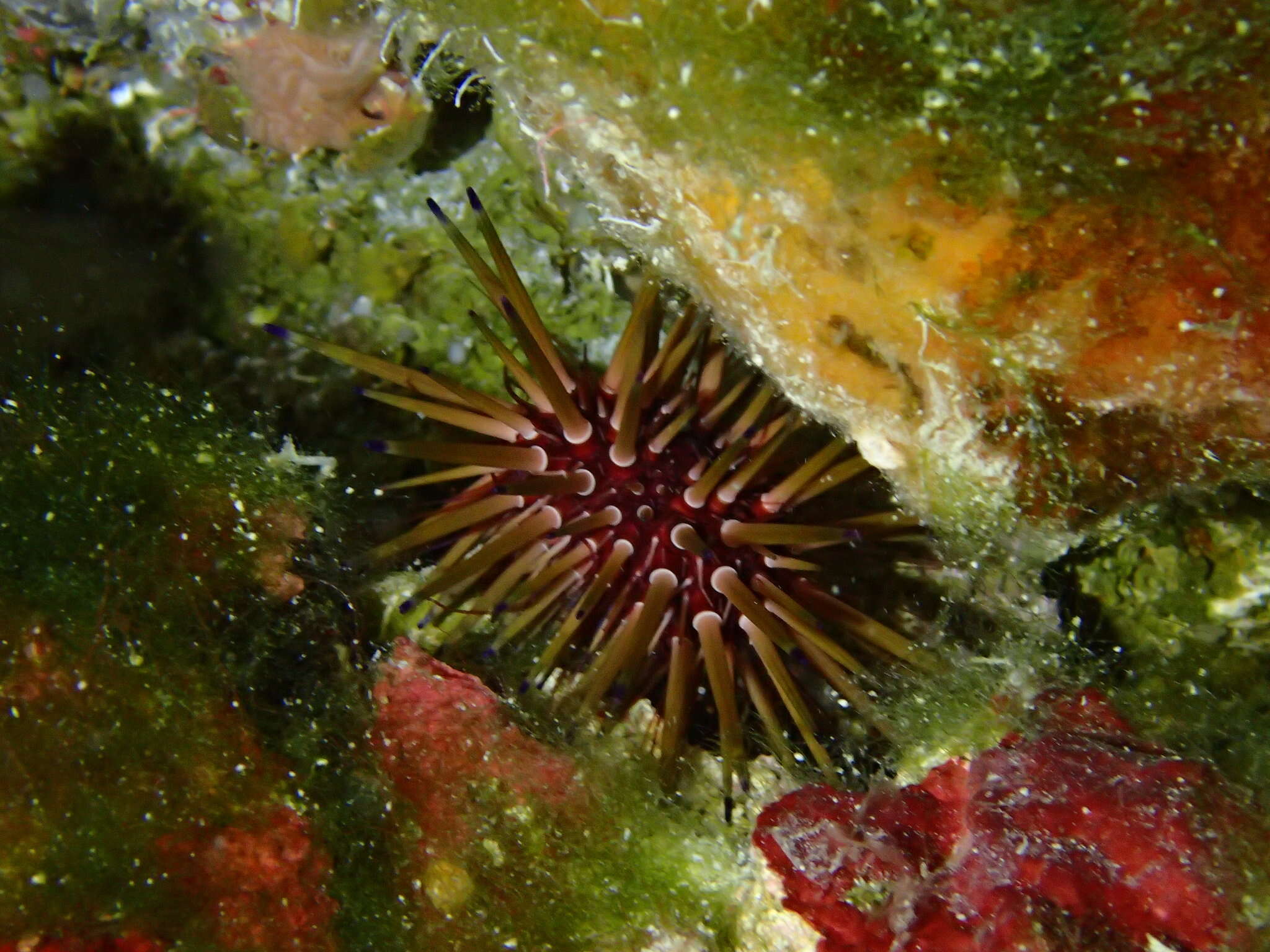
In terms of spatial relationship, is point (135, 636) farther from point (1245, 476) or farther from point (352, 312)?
point (1245, 476)

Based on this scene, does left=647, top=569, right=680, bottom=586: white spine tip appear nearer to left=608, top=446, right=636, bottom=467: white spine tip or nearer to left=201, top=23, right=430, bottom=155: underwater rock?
left=608, top=446, right=636, bottom=467: white spine tip

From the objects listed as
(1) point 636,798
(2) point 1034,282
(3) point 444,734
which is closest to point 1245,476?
(2) point 1034,282

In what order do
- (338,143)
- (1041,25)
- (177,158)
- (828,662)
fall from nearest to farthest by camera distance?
1. (1041,25)
2. (828,662)
3. (338,143)
4. (177,158)

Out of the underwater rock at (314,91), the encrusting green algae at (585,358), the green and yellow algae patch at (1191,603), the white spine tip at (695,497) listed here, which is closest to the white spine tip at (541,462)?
the white spine tip at (695,497)

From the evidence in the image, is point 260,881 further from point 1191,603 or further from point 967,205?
Answer: point 1191,603

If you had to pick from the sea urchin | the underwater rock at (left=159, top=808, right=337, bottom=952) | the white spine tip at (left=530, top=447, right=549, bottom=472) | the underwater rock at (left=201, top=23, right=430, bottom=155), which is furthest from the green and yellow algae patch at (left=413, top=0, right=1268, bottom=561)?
the underwater rock at (left=159, top=808, right=337, bottom=952)

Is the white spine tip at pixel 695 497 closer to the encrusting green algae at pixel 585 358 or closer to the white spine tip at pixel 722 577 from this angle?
the white spine tip at pixel 722 577
